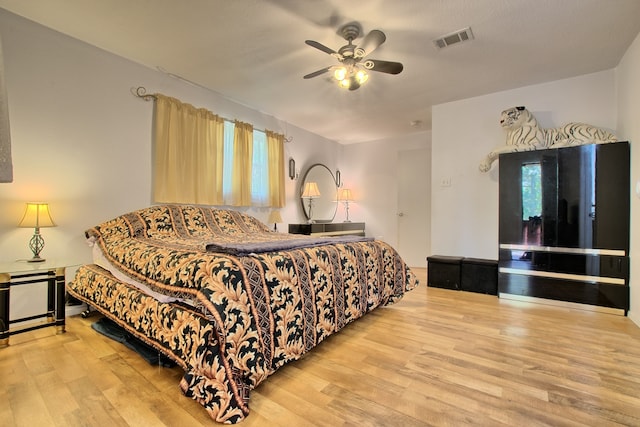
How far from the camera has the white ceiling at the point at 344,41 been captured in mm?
2119

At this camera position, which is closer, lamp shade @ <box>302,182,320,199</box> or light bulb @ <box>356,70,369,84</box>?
light bulb @ <box>356,70,369,84</box>

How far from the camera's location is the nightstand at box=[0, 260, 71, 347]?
1.90 m

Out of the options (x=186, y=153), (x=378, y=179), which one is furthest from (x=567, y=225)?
(x=186, y=153)

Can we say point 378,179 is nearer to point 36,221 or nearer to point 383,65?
point 383,65

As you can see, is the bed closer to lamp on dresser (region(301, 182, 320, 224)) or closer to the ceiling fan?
the ceiling fan

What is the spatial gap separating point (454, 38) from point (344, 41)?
91cm

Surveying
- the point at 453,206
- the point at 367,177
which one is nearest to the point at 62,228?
the point at 453,206

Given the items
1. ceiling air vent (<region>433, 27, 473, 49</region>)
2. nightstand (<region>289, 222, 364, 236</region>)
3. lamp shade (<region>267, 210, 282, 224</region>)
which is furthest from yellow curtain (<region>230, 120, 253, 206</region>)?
ceiling air vent (<region>433, 27, 473, 49</region>)

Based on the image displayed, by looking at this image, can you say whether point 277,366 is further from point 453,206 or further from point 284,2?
point 453,206

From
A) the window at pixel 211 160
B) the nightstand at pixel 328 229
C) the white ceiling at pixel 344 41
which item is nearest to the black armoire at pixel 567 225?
the white ceiling at pixel 344 41

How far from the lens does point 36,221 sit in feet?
7.13

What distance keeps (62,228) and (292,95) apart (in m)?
2.65

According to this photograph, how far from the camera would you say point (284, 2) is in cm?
206

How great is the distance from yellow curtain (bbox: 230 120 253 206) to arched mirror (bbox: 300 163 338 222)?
3.86ft
